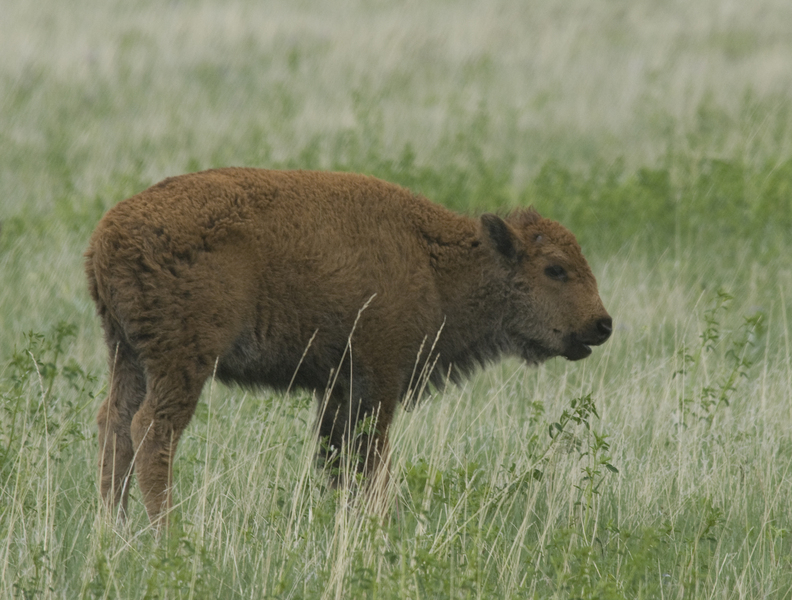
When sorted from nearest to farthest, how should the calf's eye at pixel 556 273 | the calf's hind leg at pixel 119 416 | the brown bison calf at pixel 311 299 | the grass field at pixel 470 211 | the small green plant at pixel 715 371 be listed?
the grass field at pixel 470 211
the brown bison calf at pixel 311 299
the calf's hind leg at pixel 119 416
the small green plant at pixel 715 371
the calf's eye at pixel 556 273

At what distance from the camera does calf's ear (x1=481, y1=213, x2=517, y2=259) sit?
5.68m

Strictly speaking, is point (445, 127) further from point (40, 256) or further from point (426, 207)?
point (426, 207)

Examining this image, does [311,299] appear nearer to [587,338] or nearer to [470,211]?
[587,338]

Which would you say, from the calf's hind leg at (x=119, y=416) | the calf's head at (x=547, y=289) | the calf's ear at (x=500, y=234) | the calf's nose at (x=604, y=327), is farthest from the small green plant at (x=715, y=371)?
the calf's hind leg at (x=119, y=416)

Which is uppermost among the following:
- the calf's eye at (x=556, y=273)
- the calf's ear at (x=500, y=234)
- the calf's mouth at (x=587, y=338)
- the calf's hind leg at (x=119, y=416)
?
the calf's ear at (x=500, y=234)

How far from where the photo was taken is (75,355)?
7.54 metres

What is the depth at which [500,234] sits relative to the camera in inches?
227

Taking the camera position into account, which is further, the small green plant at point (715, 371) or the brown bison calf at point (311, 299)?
the small green plant at point (715, 371)

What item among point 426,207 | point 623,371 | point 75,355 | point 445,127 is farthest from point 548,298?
point 445,127

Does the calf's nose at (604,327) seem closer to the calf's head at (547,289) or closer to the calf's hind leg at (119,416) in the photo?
the calf's head at (547,289)

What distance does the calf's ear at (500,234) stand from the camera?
18.6 ft

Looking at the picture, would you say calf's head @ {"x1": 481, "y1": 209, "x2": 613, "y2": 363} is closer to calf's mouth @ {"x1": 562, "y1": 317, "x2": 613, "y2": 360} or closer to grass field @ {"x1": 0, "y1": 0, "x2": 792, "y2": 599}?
calf's mouth @ {"x1": 562, "y1": 317, "x2": 613, "y2": 360}

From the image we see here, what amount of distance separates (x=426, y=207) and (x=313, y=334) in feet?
3.84

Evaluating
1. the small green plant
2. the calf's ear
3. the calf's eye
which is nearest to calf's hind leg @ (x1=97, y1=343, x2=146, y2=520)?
the calf's ear
